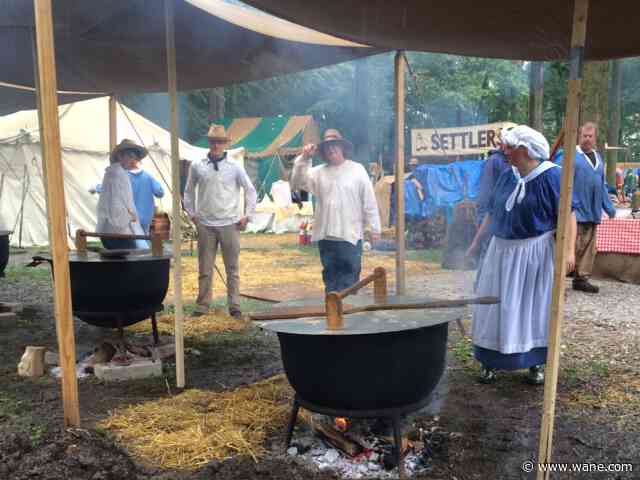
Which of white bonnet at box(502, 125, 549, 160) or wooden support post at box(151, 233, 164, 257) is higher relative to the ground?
white bonnet at box(502, 125, 549, 160)

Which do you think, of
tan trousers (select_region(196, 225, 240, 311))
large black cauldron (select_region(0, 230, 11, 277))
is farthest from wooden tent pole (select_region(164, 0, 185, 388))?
large black cauldron (select_region(0, 230, 11, 277))

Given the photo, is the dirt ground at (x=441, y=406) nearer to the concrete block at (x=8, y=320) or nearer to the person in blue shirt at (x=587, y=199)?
the concrete block at (x=8, y=320)

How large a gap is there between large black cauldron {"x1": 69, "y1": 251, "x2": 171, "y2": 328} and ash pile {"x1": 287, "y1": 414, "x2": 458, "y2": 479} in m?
1.70

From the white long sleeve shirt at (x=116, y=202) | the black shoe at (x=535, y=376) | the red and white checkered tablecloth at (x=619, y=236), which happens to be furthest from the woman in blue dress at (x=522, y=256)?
the red and white checkered tablecloth at (x=619, y=236)

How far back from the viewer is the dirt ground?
262 centimetres

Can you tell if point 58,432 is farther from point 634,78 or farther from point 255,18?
point 634,78

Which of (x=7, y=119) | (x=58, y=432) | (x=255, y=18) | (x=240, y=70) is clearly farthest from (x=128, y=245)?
(x=7, y=119)

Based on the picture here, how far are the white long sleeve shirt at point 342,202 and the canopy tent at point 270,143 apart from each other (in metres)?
10.9

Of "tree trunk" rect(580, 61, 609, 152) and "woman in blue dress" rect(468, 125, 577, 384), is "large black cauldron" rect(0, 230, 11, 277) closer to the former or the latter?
"woman in blue dress" rect(468, 125, 577, 384)

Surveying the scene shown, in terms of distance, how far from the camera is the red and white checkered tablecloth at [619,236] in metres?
7.33

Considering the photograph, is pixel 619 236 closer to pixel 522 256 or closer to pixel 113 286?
pixel 522 256

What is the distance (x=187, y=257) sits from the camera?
34.6ft

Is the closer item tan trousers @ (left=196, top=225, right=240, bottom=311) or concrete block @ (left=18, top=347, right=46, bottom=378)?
concrete block @ (left=18, top=347, right=46, bottom=378)

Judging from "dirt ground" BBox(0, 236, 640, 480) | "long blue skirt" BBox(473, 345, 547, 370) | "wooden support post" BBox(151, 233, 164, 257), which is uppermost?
"wooden support post" BBox(151, 233, 164, 257)
